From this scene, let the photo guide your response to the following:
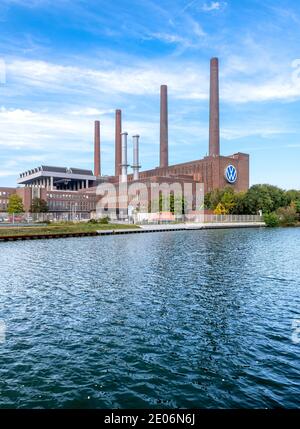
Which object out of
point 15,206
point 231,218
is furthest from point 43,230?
point 15,206

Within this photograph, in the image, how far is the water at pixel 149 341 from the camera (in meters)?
9.97

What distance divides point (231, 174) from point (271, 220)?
1738 inches

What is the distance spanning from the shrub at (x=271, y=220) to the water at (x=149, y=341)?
92897 mm

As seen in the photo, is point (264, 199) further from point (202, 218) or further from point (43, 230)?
point (43, 230)

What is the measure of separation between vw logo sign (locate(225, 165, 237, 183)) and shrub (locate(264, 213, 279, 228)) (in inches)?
1575

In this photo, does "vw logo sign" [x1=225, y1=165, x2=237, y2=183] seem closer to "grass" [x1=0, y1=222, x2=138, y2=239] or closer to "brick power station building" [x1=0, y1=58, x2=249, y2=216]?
"brick power station building" [x1=0, y1=58, x2=249, y2=216]

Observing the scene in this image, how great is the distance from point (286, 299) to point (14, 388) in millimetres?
15240

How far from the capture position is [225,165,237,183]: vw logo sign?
6009 inches

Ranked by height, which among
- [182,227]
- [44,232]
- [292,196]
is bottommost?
[182,227]

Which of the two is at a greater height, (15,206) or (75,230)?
(15,206)

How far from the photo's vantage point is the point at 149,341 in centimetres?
1381

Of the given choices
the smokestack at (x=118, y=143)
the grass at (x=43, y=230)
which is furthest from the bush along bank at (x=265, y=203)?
the smokestack at (x=118, y=143)

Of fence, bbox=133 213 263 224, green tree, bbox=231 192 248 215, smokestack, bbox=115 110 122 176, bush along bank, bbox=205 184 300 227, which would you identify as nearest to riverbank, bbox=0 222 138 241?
fence, bbox=133 213 263 224
